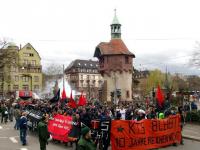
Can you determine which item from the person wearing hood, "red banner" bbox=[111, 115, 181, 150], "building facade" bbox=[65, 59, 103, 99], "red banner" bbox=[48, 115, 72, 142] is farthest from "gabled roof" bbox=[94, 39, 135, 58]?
"building facade" bbox=[65, 59, 103, 99]

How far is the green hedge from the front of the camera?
28.0 m

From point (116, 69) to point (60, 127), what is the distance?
53859mm

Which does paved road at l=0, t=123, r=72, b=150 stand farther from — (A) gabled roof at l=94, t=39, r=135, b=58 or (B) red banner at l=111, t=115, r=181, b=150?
(A) gabled roof at l=94, t=39, r=135, b=58

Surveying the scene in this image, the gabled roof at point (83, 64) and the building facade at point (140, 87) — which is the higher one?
the gabled roof at point (83, 64)

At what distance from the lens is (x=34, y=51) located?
110688mm

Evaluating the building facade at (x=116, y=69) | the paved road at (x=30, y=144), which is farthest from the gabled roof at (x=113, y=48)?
the paved road at (x=30, y=144)

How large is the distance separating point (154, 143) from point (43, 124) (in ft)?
17.8

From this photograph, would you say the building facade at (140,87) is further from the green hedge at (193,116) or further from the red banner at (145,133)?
the red banner at (145,133)

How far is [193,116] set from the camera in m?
28.3

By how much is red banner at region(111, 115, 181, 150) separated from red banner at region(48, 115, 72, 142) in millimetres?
3349

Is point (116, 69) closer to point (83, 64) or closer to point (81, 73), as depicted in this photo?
point (81, 73)

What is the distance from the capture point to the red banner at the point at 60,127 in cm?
1863

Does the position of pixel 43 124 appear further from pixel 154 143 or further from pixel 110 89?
pixel 110 89

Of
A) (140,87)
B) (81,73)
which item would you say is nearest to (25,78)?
(81,73)
